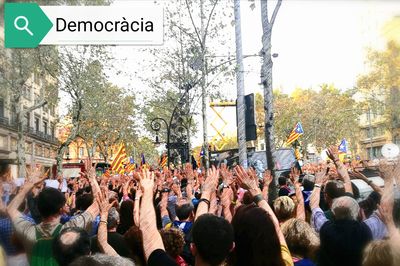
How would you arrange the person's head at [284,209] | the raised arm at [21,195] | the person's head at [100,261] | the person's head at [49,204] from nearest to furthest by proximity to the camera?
1. the person's head at [100,261]
2. the person's head at [49,204]
3. the raised arm at [21,195]
4. the person's head at [284,209]

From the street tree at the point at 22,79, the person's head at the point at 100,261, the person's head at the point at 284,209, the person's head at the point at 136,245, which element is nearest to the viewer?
the person's head at the point at 100,261

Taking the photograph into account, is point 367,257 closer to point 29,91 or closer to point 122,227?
point 122,227

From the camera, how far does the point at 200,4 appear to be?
15.5 m

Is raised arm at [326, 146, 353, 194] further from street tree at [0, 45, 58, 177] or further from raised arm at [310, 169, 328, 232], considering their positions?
street tree at [0, 45, 58, 177]

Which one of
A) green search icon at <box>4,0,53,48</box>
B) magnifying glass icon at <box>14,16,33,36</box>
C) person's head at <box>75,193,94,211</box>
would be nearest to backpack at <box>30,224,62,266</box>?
person's head at <box>75,193,94,211</box>

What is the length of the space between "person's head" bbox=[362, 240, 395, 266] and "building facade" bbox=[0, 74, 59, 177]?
12.6 metres

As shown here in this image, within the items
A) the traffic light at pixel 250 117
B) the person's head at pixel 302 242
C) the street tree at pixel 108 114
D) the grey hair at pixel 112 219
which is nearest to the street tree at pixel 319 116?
the street tree at pixel 108 114

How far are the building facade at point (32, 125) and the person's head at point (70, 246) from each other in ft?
37.2

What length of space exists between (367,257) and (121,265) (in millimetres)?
1106

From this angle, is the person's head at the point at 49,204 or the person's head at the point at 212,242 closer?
the person's head at the point at 212,242

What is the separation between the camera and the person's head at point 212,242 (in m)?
2.42

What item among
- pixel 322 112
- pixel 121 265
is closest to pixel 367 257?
pixel 121 265

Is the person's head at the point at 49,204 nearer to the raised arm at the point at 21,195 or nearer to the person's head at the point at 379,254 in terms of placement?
the raised arm at the point at 21,195

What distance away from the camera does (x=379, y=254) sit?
2.09m
